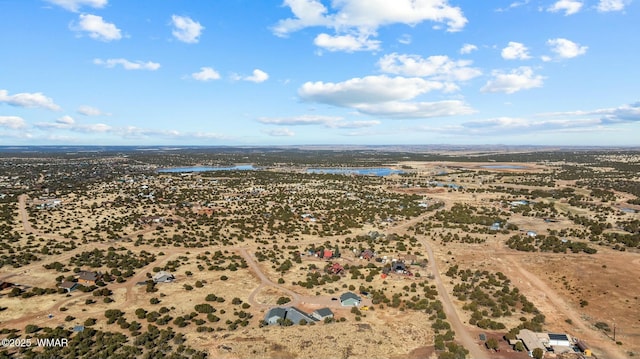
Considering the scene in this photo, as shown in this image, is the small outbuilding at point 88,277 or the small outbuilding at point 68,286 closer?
the small outbuilding at point 68,286

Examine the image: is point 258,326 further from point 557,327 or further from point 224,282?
point 557,327

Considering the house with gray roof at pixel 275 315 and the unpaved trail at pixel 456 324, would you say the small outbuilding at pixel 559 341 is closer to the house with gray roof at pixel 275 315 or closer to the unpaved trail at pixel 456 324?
the unpaved trail at pixel 456 324

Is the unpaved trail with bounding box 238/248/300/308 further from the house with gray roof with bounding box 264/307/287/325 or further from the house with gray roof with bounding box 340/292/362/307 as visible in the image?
the house with gray roof with bounding box 340/292/362/307

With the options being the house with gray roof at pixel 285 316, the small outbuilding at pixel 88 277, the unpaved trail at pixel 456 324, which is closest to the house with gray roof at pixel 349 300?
the house with gray roof at pixel 285 316

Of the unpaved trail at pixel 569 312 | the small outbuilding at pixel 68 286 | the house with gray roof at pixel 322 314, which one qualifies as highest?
the small outbuilding at pixel 68 286

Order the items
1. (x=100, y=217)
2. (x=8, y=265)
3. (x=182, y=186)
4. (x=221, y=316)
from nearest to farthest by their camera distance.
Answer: (x=221, y=316), (x=8, y=265), (x=100, y=217), (x=182, y=186)

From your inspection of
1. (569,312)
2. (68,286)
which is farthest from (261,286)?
(569,312)

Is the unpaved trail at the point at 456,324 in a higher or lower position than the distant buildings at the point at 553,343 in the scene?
lower

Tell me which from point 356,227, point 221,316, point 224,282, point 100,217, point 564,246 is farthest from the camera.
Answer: point 100,217

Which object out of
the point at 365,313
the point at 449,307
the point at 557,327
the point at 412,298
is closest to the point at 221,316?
the point at 365,313

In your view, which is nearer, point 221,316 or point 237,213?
point 221,316
